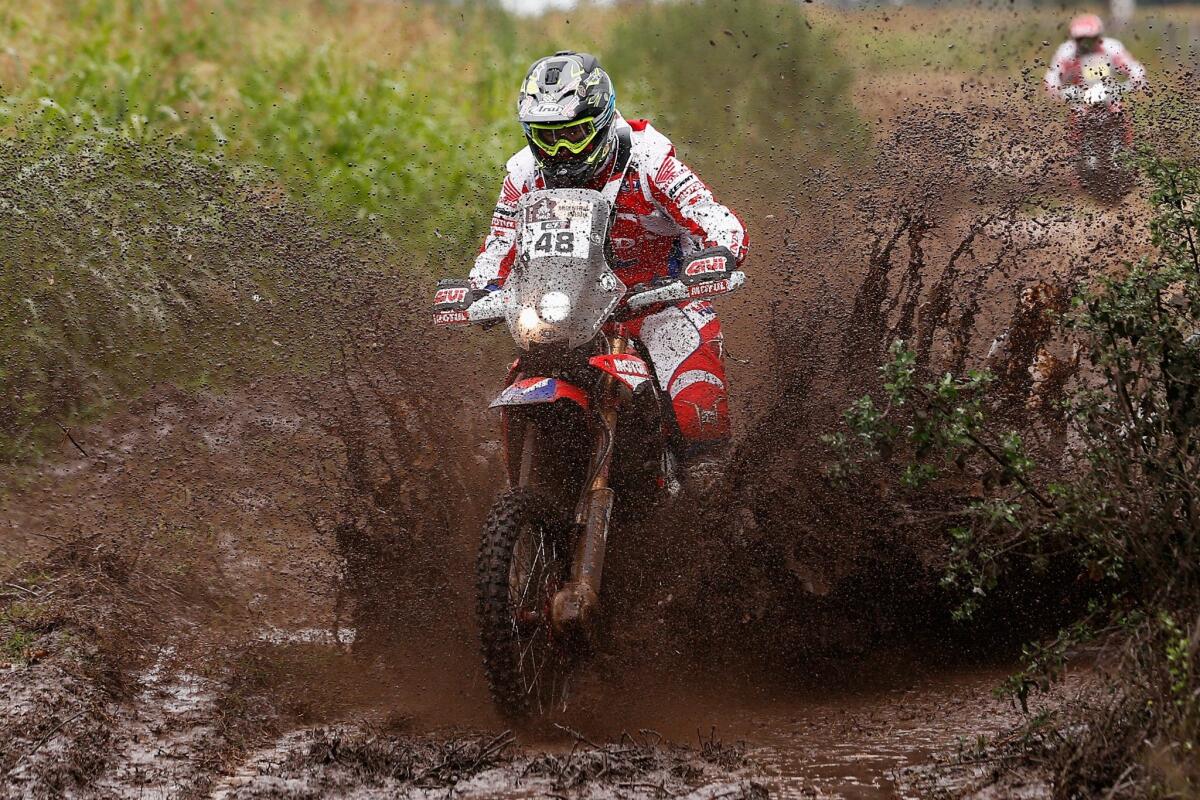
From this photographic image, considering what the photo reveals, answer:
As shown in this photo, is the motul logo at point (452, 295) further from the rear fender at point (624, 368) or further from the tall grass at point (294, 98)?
the tall grass at point (294, 98)

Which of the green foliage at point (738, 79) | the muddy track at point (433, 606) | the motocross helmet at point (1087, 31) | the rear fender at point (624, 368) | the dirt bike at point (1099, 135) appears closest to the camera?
the muddy track at point (433, 606)

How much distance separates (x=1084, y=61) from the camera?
36.5ft

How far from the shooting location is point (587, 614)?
189 inches

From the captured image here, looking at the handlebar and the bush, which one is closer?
the bush

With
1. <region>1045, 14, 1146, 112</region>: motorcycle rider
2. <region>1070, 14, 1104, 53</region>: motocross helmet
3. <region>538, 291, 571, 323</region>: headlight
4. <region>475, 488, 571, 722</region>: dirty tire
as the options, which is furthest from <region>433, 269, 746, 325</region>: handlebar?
<region>1070, 14, 1104, 53</region>: motocross helmet

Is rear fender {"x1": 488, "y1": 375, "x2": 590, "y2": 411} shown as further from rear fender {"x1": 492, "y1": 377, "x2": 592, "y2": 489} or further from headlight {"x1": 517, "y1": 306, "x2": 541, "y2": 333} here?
headlight {"x1": 517, "y1": 306, "x2": 541, "y2": 333}

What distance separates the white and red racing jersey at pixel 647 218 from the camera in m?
5.80

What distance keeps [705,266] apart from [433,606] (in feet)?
7.47

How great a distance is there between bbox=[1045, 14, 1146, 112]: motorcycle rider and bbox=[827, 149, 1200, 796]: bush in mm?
6772

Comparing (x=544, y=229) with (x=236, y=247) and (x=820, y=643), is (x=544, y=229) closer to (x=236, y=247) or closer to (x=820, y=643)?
(x=820, y=643)

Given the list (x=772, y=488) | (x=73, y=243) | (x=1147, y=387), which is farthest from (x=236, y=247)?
(x=1147, y=387)

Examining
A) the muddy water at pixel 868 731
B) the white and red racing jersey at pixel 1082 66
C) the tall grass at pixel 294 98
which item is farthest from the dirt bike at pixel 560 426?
the white and red racing jersey at pixel 1082 66

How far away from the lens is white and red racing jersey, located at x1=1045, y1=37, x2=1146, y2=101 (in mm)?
10531

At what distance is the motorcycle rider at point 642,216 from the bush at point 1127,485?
4.60ft
